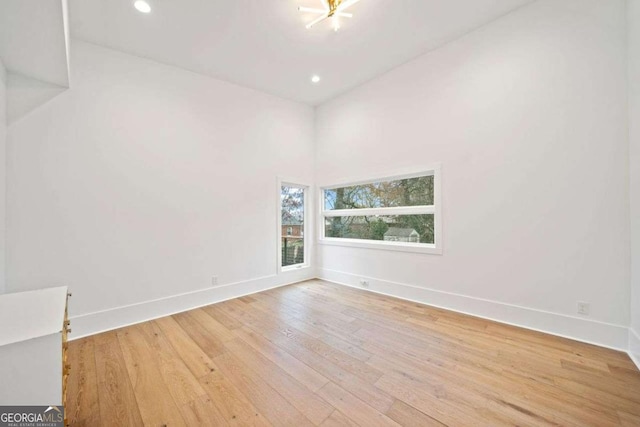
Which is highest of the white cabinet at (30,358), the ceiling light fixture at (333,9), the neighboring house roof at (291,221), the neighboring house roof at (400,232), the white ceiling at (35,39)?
the ceiling light fixture at (333,9)

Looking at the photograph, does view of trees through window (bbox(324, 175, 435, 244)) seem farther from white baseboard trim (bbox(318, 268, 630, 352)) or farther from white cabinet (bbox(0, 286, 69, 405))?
white cabinet (bbox(0, 286, 69, 405))

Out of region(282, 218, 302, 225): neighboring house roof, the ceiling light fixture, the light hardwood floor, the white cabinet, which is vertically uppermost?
the ceiling light fixture

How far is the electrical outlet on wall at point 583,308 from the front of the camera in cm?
227

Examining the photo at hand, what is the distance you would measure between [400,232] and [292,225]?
6.50ft

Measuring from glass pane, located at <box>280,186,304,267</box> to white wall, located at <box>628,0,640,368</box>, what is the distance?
4025 millimetres

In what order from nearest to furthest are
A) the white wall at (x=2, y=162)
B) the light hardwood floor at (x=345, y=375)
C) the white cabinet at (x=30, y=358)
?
the white cabinet at (x=30, y=358) < the light hardwood floor at (x=345, y=375) < the white wall at (x=2, y=162)

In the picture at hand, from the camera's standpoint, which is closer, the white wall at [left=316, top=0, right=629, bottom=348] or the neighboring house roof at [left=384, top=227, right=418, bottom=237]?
→ the white wall at [left=316, top=0, right=629, bottom=348]

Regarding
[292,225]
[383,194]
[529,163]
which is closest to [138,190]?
[292,225]

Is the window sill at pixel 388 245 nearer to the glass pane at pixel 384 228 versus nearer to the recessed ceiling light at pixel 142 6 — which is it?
the glass pane at pixel 384 228

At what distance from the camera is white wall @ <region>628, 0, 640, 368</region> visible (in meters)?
1.96

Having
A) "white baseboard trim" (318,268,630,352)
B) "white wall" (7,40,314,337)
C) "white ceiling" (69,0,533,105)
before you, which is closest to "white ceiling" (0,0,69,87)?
"white wall" (7,40,314,337)

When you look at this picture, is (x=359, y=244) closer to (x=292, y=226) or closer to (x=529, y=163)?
(x=292, y=226)

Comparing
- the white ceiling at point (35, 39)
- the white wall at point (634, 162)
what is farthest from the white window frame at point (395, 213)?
the white ceiling at point (35, 39)

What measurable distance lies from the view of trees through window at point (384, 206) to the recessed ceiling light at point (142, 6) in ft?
11.0
